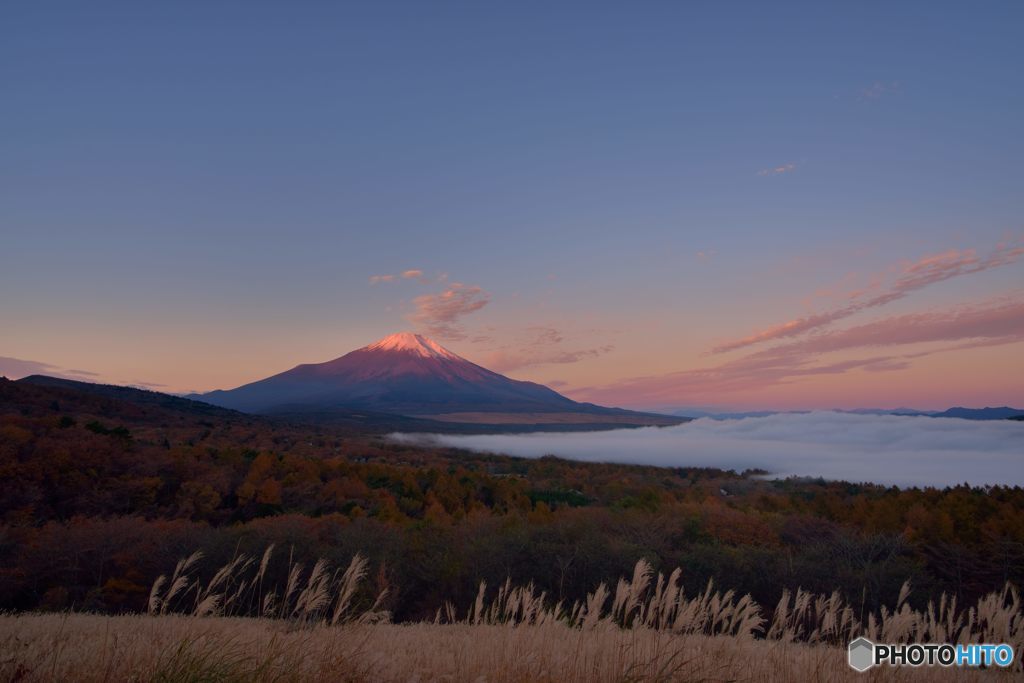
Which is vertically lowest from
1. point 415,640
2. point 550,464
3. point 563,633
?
point 550,464

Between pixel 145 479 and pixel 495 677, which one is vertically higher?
pixel 495 677

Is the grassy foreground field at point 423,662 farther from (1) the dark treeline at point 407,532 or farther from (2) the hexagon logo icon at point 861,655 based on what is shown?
(1) the dark treeline at point 407,532

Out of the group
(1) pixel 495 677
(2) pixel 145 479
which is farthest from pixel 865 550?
(2) pixel 145 479

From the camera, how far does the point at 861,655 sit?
671 cm

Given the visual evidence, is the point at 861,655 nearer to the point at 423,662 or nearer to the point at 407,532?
the point at 423,662

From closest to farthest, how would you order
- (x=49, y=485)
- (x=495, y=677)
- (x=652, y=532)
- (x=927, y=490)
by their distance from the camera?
(x=495, y=677)
(x=652, y=532)
(x=49, y=485)
(x=927, y=490)

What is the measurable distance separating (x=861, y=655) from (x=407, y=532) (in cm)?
2696

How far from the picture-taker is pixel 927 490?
170ft

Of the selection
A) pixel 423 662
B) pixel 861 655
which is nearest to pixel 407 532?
pixel 423 662

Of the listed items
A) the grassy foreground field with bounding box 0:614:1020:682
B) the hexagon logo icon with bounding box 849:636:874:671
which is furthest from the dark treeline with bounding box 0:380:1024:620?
the grassy foreground field with bounding box 0:614:1020:682

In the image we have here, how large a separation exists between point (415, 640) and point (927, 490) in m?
58.5

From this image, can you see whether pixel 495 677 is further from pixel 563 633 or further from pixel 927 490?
pixel 927 490

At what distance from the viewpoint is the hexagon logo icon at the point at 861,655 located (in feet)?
20.9

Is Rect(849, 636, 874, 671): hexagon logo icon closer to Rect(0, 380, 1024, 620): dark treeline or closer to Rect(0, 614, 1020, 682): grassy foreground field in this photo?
Rect(0, 614, 1020, 682): grassy foreground field
